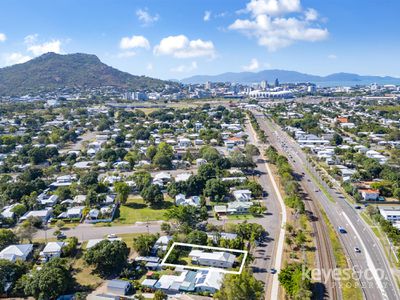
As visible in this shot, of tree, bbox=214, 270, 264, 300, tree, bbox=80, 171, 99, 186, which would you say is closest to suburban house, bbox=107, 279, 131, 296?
tree, bbox=214, 270, 264, 300

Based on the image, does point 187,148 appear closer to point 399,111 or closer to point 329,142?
point 329,142

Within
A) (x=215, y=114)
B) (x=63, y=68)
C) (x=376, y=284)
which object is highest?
(x=63, y=68)

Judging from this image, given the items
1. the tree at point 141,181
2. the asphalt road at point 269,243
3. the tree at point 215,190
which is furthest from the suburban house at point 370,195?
the tree at point 141,181

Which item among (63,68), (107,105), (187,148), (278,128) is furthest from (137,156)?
(63,68)

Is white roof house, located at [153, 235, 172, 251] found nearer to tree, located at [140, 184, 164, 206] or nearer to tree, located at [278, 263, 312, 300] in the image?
tree, located at [140, 184, 164, 206]

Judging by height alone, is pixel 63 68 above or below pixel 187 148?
above

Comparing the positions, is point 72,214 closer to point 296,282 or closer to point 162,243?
point 162,243
